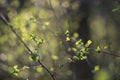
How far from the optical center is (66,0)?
8156mm

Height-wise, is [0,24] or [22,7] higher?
[22,7]

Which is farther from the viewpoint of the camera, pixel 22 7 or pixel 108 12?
pixel 22 7

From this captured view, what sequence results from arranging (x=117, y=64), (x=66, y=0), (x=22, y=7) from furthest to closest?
(x=22, y=7)
(x=66, y=0)
(x=117, y=64)

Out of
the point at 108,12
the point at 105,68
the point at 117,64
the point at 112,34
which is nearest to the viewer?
the point at 117,64

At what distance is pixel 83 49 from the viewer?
176 inches

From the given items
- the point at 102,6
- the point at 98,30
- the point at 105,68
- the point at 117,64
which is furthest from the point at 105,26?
the point at 117,64

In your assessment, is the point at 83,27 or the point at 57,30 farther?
the point at 83,27

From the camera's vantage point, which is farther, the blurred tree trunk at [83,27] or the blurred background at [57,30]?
the blurred tree trunk at [83,27]

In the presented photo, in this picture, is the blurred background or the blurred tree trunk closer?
the blurred background

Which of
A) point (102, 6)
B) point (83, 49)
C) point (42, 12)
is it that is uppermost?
point (102, 6)

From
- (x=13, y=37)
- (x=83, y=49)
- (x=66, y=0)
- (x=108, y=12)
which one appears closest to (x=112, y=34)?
(x=108, y=12)

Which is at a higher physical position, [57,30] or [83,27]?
[83,27]

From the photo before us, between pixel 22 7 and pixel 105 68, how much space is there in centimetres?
395

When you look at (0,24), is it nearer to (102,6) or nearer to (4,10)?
(4,10)
